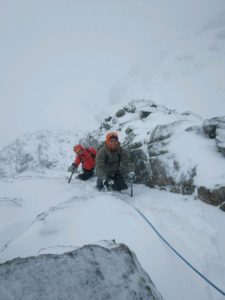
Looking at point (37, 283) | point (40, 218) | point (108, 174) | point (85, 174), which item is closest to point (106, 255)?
→ point (37, 283)

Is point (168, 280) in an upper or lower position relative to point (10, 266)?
lower

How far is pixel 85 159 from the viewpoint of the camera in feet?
30.4

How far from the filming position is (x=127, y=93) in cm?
5388

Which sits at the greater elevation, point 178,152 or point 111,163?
point 178,152

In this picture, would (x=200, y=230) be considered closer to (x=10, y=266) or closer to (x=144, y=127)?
(x=10, y=266)

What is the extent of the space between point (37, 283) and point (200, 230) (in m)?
3.37

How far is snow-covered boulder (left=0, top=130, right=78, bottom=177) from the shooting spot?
50.0 meters

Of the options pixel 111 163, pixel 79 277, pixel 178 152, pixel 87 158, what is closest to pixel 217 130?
pixel 178 152

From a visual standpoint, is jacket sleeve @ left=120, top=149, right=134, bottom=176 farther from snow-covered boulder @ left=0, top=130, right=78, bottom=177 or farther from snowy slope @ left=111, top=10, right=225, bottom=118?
snow-covered boulder @ left=0, top=130, right=78, bottom=177

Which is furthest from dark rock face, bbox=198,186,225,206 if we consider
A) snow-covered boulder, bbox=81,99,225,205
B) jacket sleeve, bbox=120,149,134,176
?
jacket sleeve, bbox=120,149,134,176

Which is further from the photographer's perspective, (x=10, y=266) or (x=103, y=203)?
(x=103, y=203)

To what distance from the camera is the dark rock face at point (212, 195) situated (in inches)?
209

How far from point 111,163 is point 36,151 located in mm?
51895

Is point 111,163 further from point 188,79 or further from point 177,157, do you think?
point 188,79
